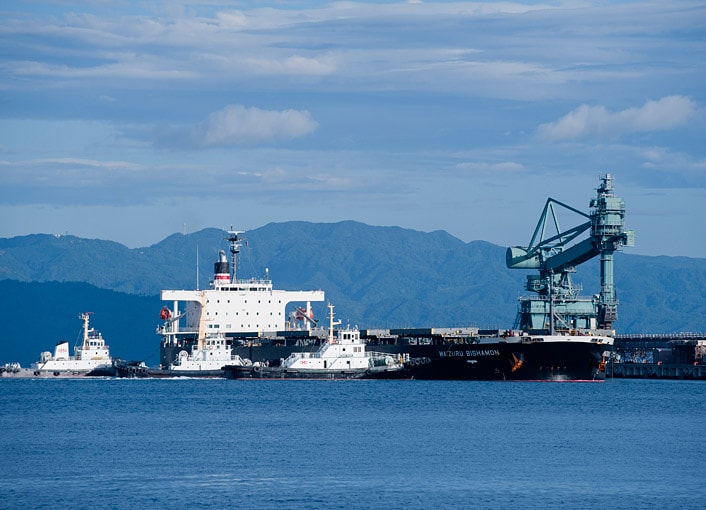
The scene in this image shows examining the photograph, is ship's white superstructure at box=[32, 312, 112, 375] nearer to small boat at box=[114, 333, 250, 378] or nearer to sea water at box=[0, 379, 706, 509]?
small boat at box=[114, 333, 250, 378]

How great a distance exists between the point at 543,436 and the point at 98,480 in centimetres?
1902

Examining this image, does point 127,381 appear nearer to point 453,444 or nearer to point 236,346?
point 236,346

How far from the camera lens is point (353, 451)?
4678cm

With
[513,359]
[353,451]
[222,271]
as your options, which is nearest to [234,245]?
[222,271]

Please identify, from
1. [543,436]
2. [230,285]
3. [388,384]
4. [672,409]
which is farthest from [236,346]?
[543,436]

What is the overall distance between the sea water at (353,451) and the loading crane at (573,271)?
28.9 metres

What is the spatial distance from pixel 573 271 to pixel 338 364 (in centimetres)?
2614

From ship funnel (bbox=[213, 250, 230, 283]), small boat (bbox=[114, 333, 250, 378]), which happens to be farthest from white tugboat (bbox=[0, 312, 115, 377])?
ship funnel (bbox=[213, 250, 230, 283])

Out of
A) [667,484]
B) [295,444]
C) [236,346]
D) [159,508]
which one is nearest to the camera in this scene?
[159,508]

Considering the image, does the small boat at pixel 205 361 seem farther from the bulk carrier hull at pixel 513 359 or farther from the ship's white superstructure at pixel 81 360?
the bulk carrier hull at pixel 513 359

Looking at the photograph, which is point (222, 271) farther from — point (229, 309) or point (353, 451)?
point (353, 451)

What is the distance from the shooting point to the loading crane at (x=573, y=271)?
105 meters

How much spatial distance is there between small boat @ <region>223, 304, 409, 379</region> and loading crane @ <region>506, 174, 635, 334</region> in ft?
55.9

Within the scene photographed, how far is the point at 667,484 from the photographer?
130 feet
